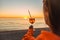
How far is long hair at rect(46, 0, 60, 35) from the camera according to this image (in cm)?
36

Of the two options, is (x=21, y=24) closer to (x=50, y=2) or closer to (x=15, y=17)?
(x=15, y=17)

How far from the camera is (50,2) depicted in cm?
36

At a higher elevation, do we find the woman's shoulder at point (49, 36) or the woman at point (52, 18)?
the woman at point (52, 18)

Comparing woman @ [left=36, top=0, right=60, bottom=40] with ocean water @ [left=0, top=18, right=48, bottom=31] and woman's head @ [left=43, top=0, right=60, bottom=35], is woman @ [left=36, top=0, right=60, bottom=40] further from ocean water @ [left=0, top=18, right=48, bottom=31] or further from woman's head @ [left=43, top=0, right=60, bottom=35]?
ocean water @ [left=0, top=18, right=48, bottom=31]

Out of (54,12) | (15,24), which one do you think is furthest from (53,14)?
(15,24)

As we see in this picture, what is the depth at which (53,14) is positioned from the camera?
362 millimetres

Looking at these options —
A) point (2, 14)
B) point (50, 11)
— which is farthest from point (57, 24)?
point (2, 14)

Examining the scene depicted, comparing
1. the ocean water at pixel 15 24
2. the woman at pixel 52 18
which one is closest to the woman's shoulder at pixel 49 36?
the woman at pixel 52 18

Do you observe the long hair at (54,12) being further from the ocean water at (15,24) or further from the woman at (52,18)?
the ocean water at (15,24)

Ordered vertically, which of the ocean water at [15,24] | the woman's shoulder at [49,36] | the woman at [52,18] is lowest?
the ocean water at [15,24]

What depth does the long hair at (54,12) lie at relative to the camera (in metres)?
0.36

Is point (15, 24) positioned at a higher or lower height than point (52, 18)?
lower

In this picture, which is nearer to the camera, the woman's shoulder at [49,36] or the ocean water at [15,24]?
the woman's shoulder at [49,36]

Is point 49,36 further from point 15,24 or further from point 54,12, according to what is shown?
point 15,24
